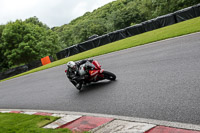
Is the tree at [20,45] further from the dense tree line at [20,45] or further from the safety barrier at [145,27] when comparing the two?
the safety barrier at [145,27]

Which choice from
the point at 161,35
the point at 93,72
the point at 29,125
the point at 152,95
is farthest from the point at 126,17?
the point at 29,125

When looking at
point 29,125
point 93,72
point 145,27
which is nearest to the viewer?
point 29,125

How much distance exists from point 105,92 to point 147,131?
130 inches

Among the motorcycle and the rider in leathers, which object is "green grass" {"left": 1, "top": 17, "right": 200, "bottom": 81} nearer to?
the motorcycle

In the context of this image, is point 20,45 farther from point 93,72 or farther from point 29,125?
point 29,125

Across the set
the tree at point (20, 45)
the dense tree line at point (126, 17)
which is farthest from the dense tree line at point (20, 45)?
the dense tree line at point (126, 17)

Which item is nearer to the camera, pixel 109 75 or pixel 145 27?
pixel 109 75

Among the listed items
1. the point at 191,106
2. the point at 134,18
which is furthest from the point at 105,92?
the point at 134,18

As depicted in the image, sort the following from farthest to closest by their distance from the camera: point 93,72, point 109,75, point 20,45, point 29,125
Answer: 1. point 20,45
2. point 109,75
3. point 93,72
4. point 29,125

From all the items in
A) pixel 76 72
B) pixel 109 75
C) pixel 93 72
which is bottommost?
pixel 109 75

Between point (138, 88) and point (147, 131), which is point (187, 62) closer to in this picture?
point (138, 88)

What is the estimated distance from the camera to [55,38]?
59.9 meters

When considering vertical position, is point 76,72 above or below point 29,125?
above

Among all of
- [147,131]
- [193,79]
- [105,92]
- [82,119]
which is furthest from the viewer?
[105,92]
